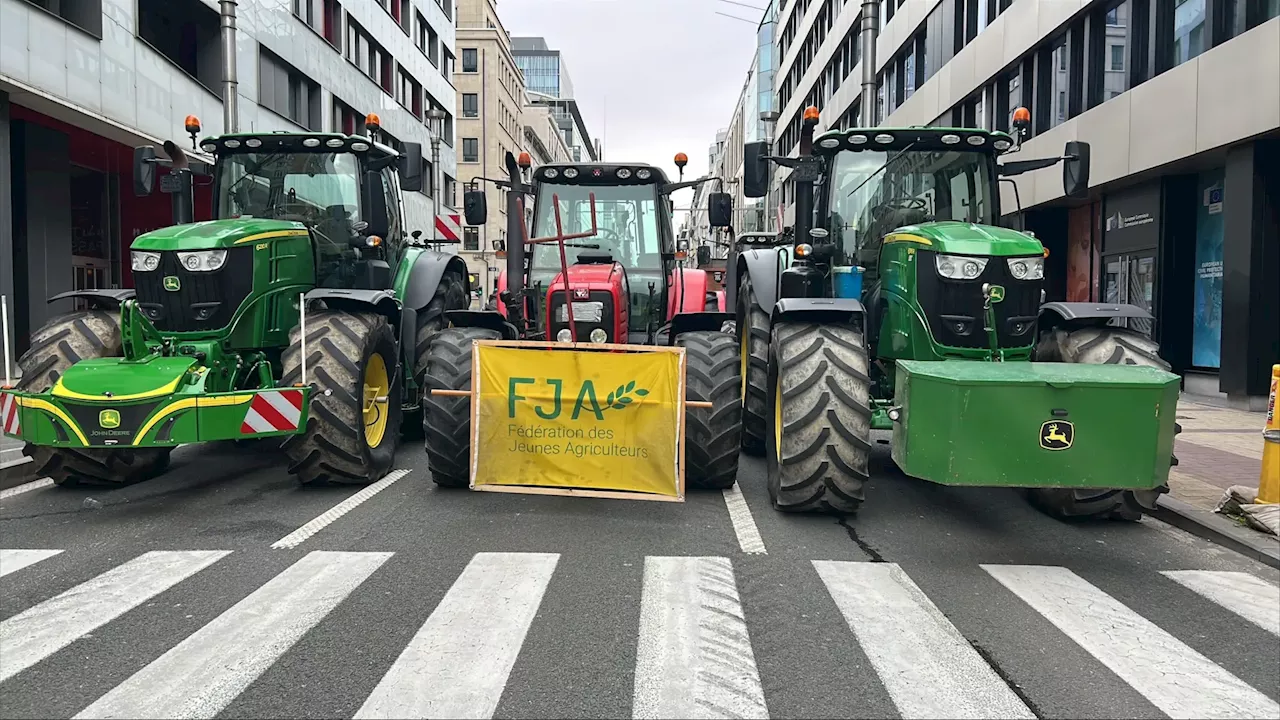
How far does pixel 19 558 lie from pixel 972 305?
6.30 m

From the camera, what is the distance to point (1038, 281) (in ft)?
21.1

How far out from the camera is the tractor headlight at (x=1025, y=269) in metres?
6.37

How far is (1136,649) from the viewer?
389 centimetres

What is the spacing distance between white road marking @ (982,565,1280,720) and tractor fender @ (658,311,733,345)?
3.19 meters

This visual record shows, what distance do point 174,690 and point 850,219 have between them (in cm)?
613

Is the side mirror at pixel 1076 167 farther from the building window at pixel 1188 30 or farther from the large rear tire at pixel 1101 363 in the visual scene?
the building window at pixel 1188 30

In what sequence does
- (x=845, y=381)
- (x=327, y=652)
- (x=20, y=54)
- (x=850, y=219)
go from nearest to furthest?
(x=327, y=652), (x=845, y=381), (x=850, y=219), (x=20, y=54)

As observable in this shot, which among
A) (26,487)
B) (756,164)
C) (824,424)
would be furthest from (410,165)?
(824,424)

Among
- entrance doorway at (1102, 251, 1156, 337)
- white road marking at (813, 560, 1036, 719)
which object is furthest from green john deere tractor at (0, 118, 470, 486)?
entrance doorway at (1102, 251, 1156, 337)

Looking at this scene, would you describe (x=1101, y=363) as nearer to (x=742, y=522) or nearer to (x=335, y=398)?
(x=742, y=522)

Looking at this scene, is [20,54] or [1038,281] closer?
[1038,281]

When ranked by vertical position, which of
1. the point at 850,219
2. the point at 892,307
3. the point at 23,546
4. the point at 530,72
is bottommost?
the point at 23,546

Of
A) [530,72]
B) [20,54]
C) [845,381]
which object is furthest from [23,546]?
[530,72]

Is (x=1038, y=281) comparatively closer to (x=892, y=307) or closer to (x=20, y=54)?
(x=892, y=307)
